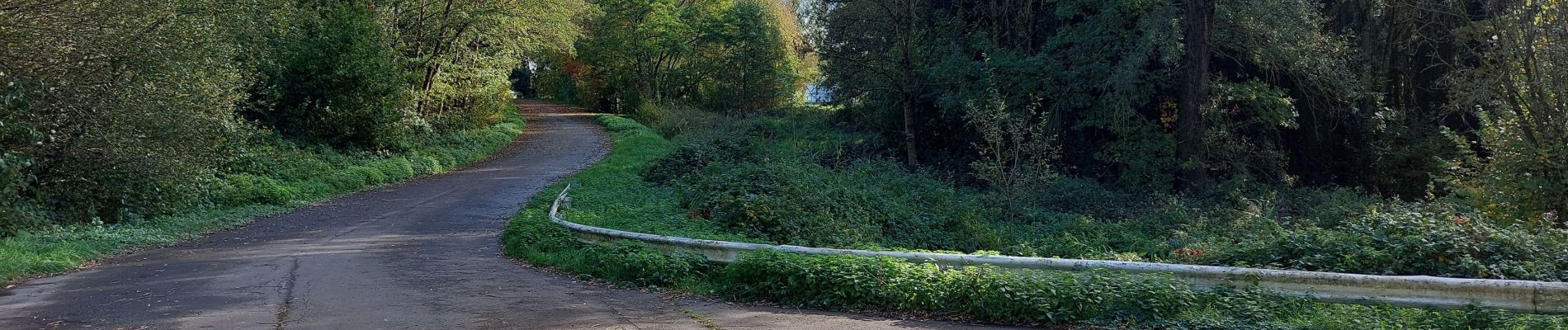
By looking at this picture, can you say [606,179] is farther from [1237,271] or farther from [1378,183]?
[1378,183]

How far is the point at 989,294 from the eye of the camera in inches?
295

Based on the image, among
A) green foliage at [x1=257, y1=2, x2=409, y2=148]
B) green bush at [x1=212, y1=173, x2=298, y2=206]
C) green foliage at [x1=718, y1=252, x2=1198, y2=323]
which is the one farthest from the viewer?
green foliage at [x1=257, y1=2, x2=409, y2=148]

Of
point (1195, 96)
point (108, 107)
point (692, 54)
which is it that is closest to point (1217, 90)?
point (1195, 96)

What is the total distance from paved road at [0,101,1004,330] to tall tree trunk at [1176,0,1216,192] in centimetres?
1653

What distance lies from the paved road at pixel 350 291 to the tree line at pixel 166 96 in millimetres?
2089

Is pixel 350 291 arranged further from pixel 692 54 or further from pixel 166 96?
pixel 692 54

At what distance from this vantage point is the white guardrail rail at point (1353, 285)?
6.27 metres

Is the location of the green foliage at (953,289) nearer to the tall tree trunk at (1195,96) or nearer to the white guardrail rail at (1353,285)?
the white guardrail rail at (1353,285)

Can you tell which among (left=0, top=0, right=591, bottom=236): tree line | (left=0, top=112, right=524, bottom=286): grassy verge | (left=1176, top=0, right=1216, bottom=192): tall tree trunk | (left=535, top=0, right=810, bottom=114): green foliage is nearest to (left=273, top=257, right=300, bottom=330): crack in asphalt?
(left=0, top=112, right=524, bottom=286): grassy verge

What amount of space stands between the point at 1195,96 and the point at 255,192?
20899 mm

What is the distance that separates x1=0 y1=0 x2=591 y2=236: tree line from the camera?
13.9 m

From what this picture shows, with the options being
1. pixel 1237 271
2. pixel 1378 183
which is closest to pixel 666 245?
pixel 1237 271

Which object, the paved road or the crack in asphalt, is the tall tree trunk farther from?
the crack in asphalt

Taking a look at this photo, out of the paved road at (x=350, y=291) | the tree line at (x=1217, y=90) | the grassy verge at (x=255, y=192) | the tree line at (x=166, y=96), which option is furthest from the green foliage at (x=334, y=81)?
the tree line at (x=1217, y=90)
